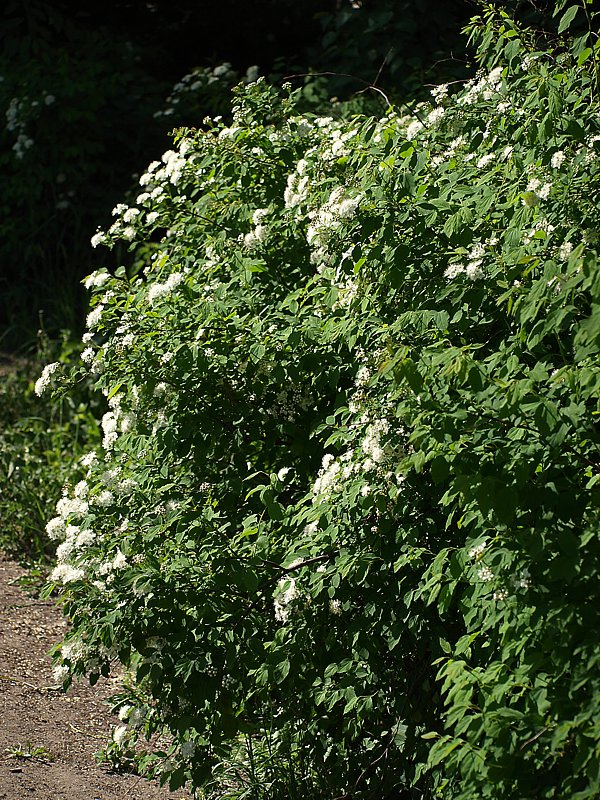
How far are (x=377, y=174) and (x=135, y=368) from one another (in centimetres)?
88

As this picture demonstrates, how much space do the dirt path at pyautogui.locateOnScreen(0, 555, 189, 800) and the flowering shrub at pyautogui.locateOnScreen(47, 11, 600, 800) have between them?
193 millimetres

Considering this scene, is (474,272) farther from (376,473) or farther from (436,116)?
(436,116)

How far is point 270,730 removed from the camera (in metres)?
2.90

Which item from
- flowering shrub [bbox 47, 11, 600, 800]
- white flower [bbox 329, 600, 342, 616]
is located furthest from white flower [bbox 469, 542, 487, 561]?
white flower [bbox 329, 600, 342, 616]

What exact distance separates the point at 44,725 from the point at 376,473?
1.81m

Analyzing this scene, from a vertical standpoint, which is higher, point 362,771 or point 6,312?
point 6,312

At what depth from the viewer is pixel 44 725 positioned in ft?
11.7

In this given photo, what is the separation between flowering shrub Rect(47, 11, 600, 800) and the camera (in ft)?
6.69

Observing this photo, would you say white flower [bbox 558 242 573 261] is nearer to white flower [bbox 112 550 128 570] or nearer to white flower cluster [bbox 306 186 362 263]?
white flower cluster [bbox 306 186 362 263]

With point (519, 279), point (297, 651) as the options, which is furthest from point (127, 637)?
point (519, 279)

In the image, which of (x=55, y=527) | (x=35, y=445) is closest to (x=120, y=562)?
(x=55, y=527)

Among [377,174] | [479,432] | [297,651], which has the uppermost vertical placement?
[377,174]

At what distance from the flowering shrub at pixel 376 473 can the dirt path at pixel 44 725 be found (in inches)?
7.6

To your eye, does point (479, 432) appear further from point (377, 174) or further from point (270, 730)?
point (270, 730)
